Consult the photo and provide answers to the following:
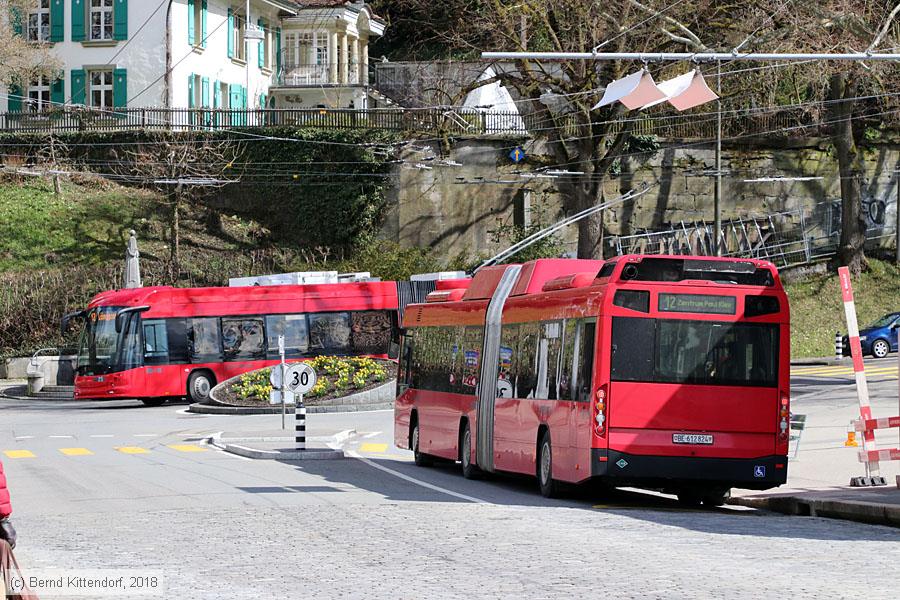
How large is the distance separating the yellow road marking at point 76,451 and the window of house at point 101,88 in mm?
39944

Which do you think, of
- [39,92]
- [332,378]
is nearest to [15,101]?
[39,92]

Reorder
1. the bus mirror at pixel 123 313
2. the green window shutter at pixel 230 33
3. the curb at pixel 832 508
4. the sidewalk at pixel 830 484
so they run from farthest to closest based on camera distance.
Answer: the green window shutter at pixel 230 33 < the bus mirror at pixel 123 313 < the sidewalk at pixel 830 484 < the curb at pixel 832 508

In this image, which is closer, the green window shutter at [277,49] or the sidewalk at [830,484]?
the sidewalk at [830,484]

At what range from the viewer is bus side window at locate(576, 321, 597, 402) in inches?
642

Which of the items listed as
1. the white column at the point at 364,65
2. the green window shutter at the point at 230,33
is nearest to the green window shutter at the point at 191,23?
the green window shutter at the point at 230,33

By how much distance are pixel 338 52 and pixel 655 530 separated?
59.8m

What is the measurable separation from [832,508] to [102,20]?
5389 centimetres

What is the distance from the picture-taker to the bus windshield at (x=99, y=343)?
135 ft

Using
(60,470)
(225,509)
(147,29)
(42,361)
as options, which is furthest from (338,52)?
(225,509)

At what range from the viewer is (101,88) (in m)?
64.2

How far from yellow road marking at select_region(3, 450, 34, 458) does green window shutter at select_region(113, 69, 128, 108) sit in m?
39.4

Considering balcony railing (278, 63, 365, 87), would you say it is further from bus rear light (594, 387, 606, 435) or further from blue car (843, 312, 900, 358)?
bus rear light (594, 387, 606, 435)

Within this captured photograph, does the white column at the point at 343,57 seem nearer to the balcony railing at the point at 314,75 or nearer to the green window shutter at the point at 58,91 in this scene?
the balcony railing at the point at 314,75

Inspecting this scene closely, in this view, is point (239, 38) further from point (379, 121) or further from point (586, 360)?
point (586, 360)
